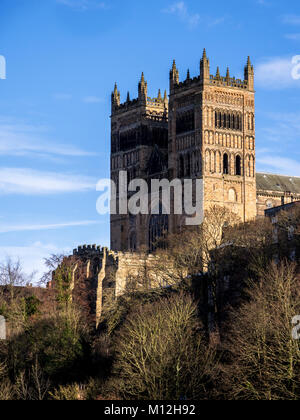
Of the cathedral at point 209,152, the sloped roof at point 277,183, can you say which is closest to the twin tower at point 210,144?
the cathedral at point 209,152

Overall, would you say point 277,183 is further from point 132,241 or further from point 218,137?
point 132,241

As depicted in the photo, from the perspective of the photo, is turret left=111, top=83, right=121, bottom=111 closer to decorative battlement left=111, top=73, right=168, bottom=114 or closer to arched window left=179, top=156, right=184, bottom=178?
decorative battlement left=111, top=73, right=168, bottom=114

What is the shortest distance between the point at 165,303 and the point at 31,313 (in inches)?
672

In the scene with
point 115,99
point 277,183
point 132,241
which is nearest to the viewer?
point 132,241

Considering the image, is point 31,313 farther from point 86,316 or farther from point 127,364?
point 127,364

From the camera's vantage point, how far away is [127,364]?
70.8 metres

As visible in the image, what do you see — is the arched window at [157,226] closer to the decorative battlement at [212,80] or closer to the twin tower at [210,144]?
the twin tower at [210,144]

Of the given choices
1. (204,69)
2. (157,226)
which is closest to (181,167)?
(157,226)

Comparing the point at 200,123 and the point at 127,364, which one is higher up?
the point at 200,123

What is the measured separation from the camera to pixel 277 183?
14575 cm

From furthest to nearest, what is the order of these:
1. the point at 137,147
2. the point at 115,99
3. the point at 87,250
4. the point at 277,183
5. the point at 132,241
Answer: the point at 115,99, the point at 277,183, the point at 137,147, the point at 132,241, the point at 87,250

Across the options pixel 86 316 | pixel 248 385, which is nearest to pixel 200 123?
pixel 86 316

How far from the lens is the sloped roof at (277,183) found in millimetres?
143000

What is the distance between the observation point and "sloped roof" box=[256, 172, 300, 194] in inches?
5630
